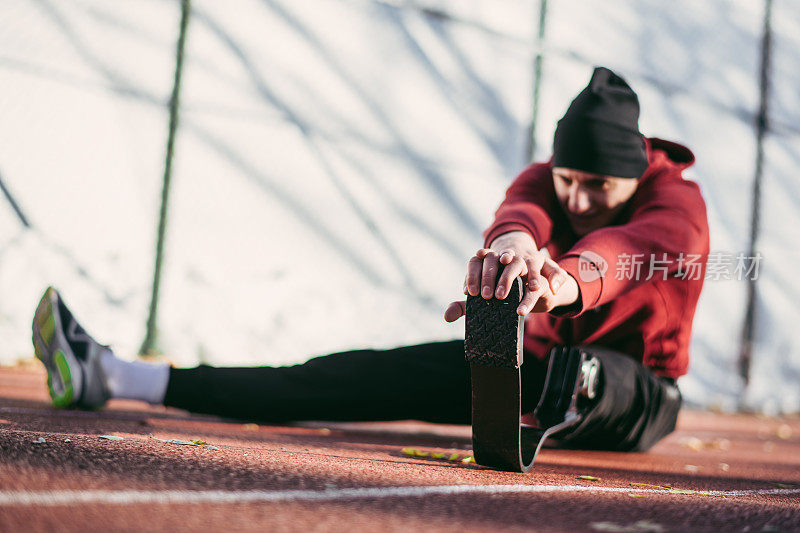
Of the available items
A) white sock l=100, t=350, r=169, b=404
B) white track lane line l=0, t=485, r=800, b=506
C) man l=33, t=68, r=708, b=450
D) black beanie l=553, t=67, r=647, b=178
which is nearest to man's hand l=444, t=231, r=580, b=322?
white track lane line l=0, t=485, r=800, b=506

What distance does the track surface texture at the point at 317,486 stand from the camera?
1.09m

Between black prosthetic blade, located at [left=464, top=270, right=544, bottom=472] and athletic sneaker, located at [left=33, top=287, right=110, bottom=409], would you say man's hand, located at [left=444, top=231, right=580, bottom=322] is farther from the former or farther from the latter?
athletic sneaker, located at [left=33, top=287, right=110, bottom=409]

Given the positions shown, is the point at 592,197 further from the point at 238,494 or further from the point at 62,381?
the point at 62,381

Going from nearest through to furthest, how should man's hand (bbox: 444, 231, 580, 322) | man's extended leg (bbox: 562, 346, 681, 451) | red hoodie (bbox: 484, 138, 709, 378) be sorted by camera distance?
man's hand (bbox: 444, 231, 580, 322) → red hoodie (bbox: 484, 138, 709, 378) → man's extended leg (bbox: 562, 346, 681, 451)

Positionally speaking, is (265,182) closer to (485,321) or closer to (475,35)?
(475,35)

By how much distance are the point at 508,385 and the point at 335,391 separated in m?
0.85

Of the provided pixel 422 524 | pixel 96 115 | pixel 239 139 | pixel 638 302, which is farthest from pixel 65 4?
pixel 422 524

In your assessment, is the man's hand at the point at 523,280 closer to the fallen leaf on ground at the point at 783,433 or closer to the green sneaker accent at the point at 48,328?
the green sneaker accent at the point at 48,328

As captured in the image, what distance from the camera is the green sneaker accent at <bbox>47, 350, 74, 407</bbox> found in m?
2.24

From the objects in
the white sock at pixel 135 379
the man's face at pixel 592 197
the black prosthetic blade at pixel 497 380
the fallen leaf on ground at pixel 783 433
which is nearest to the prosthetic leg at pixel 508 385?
the black prosthetic blade at pixel 497 380

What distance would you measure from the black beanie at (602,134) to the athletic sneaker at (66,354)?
1544 mm

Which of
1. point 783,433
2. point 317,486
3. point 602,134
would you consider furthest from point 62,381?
point 783,433

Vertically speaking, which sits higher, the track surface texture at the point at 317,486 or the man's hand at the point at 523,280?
the man's hand at the point at 523,280

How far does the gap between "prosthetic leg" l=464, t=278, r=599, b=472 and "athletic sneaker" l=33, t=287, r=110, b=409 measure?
47.8 inches
